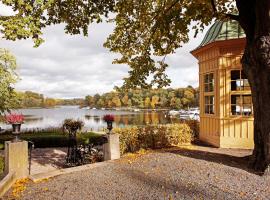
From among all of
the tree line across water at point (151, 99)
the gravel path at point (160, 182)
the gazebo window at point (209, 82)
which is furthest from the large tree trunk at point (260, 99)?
the tree line across water at point (151, 99)

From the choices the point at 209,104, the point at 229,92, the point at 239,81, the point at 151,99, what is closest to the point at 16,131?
the point at 229,92

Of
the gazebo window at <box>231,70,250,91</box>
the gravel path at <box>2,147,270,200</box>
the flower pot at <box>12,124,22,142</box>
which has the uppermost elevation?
the gazebo window at <box>231,70,250,91</box>

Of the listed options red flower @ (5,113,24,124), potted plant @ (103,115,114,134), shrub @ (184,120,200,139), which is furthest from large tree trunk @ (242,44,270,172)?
red flower @ (5,113,24,124)

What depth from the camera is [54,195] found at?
6.25 meters

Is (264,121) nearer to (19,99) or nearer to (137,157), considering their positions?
(137,157)

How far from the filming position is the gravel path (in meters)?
6.08

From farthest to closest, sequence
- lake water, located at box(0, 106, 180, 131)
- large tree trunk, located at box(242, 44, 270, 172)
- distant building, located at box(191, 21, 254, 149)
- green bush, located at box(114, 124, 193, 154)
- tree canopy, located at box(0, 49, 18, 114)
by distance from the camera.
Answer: lake water, located at box(0, 106, 180, 131) < tree canopy, located at box(0, 49, 18, 114) < distant building, located at box(191, 21, 254, 149) < green bush, located at box(114, 124, 193, 154) < large tree trunk, located at box(242, 44, 270, 172)

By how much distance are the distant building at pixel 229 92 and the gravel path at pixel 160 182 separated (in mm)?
3761

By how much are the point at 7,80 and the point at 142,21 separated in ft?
49.4

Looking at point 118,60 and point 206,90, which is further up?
point 118,60

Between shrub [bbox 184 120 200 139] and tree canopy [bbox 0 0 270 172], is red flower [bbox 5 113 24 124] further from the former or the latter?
shrub [bbox 184 120 200 139]

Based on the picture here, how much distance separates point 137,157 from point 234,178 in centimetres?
328

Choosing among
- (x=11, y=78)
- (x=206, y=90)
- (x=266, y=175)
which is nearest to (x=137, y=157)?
(x=266, y=175)

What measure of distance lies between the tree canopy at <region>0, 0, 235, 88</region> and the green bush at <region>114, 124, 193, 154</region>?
1.90 m
